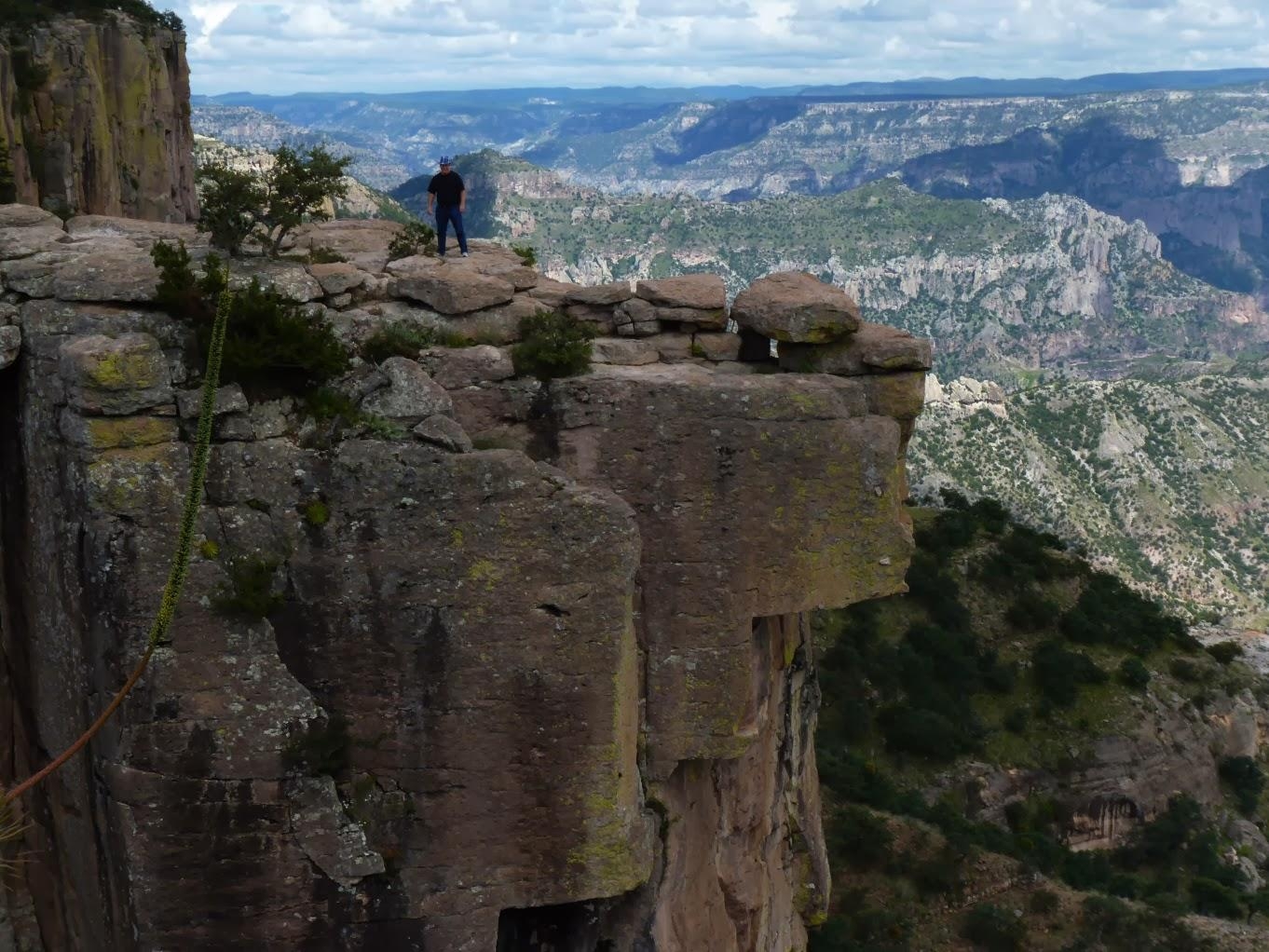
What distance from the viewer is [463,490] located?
16.9 m

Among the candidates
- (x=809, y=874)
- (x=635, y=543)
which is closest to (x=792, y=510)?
(x=635, y=543)

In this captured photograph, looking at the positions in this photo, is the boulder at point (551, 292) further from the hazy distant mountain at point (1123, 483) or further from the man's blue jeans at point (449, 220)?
the hazy distant mountain at point (1123, 483)

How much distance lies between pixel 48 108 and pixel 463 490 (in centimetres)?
3251

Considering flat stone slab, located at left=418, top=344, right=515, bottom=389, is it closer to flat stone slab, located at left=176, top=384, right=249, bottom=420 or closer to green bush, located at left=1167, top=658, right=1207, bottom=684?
flat stone slab, located at left=176, top=384, right=249, bottom=420

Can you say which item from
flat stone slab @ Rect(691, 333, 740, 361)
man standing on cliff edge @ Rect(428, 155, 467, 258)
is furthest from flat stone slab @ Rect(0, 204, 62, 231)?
flat stone slab @ Rect(691, 333, 740, 361)

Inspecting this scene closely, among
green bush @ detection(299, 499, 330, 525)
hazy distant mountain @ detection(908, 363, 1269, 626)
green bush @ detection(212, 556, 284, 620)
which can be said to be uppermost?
green bush @ detection(299, 499, 330, 525)

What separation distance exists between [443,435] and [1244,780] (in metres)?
49.8

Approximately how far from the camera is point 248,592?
16359 millimetres

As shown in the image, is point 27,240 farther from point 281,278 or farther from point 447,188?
point 447,188

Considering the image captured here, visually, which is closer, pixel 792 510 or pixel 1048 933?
pixel 792 510

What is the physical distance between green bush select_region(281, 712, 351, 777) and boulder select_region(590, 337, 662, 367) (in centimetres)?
645

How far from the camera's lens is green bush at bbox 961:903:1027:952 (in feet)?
112

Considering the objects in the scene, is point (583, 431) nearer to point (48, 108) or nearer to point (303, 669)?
point (303, 669)

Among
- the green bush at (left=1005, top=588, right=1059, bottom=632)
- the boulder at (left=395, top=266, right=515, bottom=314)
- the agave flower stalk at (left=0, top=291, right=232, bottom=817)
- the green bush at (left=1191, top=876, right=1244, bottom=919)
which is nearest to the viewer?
the agave flower stalk at (left=0, top=291, right=232, bottom=817)
